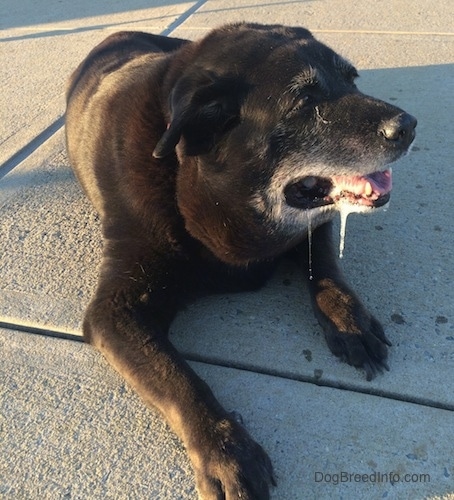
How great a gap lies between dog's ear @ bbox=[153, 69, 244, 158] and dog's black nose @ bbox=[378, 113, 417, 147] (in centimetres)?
54

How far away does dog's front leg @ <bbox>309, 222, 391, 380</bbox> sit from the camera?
2.29 m

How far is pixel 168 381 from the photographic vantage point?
2.14 meters

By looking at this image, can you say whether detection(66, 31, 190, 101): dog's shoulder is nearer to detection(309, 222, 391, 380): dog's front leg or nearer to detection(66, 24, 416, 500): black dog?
detection(66, 24, 416, 500): black dog

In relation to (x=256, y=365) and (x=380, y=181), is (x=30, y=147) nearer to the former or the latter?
(x=256, y=365)

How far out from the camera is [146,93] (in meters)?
2.56

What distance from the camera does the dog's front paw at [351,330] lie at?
2285 millimetres

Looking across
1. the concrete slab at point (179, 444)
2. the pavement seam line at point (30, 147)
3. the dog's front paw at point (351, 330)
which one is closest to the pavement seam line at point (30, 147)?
the pavement seam line at point (30, 147)

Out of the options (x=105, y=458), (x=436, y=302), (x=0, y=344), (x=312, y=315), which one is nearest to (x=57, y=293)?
(x=0, y=344)

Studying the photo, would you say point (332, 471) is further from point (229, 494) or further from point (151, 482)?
point (151, 482)

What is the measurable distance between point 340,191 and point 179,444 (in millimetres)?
1141

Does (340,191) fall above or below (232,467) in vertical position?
above

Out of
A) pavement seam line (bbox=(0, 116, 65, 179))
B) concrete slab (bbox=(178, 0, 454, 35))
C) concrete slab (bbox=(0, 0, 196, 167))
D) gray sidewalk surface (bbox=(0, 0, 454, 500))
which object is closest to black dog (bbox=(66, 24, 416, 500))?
gray sidewalk surface (bbox=(0, 0, 454, 500))

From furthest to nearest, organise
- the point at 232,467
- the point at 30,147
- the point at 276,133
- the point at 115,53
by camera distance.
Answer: the point at 30,147 < the point at 115,53 < the point at 276,133 < the point at 232,467

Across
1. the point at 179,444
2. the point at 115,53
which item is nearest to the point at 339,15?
the point at 115,53
